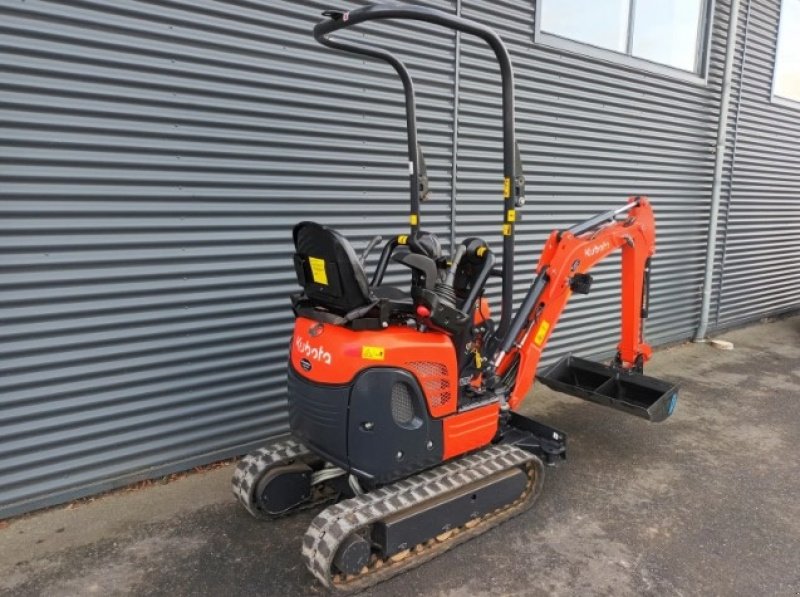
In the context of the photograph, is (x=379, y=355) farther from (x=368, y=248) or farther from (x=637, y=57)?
(x=637, y=57)

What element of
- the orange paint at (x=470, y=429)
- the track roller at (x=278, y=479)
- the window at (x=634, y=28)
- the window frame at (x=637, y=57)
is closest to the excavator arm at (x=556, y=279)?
the orange paint at (x=470, y=429)

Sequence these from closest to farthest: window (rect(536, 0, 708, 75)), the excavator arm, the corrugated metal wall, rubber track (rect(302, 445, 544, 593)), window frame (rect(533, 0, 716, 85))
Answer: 1. rubber track (rect(302, 445, 544, 593))
2. the excavator arm
3. window frame (rect(533, 0, 716, 85))
4. window (rect(536, 0, 708, 75))
5. the corrugated metal wall

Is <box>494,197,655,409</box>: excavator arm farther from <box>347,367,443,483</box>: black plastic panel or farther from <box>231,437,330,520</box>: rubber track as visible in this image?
<box>231,437,330,520</box>: rubber track

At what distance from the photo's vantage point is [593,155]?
5734mm

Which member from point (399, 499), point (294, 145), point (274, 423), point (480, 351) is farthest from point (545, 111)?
point (399, 499)

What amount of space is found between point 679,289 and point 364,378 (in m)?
5.66

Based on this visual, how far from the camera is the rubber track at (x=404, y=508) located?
2430 millimetres

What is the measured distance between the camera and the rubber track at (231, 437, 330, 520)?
298 centimetres

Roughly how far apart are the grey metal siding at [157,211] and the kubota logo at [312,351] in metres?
1.12

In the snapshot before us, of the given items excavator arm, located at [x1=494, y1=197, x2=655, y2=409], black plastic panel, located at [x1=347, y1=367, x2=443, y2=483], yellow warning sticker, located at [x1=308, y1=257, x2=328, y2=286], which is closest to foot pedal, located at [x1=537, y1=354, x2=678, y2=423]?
excavator arm, located at [x1=494, y1=197, x2=655, y2=409]

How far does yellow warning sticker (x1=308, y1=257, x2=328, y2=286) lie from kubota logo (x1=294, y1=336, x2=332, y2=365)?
30 cm

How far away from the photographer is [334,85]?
3949 mm

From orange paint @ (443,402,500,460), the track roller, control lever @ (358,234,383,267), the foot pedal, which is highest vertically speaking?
control lever @ (358,234,383,267)

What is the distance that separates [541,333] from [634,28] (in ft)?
14.1
